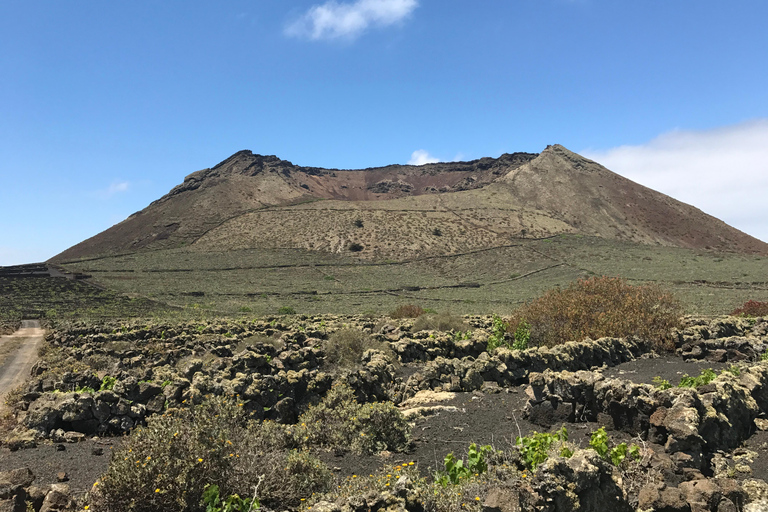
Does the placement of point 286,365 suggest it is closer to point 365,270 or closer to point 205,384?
point 205,384

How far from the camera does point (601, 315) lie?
1930cm

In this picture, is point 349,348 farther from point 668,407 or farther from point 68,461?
point 668,407

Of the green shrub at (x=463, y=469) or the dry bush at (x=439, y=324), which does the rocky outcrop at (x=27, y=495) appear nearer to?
the green shrub at (x=463, y=469)

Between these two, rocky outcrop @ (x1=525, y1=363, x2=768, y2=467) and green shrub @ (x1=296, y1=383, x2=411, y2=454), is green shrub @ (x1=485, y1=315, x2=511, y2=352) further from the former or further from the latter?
green shrub @ (x1=296, y1=383, x2=411, y2=454)

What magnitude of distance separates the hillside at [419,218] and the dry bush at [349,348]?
64929 mm

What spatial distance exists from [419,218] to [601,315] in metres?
82.2

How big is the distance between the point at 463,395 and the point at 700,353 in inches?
383

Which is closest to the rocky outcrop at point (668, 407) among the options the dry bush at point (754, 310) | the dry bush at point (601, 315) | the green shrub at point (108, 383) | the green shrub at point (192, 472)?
the green shrub at point (192, 472)

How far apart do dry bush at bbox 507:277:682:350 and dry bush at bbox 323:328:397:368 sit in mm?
6014

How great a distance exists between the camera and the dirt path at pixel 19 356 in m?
17.6

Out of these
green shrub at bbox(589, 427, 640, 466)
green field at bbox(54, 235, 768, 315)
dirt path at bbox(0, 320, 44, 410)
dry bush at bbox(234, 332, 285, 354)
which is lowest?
dirt path at bbox(0, 320, 44, 410)

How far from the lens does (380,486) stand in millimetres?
5496

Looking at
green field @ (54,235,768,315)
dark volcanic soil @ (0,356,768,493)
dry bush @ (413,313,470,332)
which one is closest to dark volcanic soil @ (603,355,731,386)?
dark volcanic soil @ (0,356,768,493)

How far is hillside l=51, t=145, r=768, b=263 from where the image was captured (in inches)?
3585
